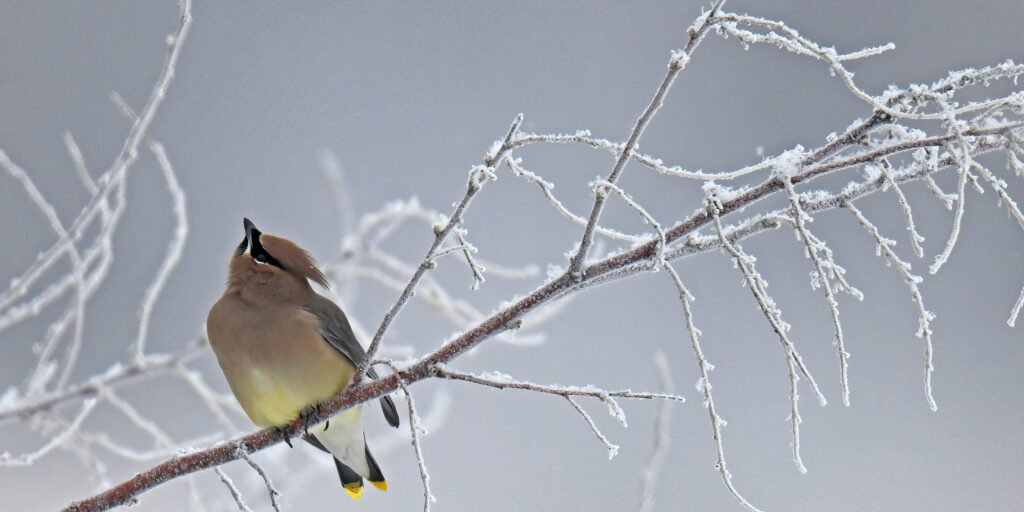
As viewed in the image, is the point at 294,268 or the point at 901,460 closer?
the point at 294,268

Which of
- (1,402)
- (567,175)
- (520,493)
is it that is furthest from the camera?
(567,175)

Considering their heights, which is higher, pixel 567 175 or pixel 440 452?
pixel 567 175

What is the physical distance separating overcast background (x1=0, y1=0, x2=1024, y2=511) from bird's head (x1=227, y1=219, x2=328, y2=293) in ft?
4.97

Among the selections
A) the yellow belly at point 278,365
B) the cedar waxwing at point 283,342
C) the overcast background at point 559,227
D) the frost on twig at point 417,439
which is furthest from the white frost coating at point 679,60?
the overcast background at point 559,227

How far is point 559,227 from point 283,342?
5214mm

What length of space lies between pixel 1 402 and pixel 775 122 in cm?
631

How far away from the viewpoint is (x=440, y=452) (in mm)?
6215

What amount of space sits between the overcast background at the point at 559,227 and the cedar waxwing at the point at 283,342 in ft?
4.89

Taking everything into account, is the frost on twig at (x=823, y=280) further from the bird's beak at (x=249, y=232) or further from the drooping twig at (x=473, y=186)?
the bird's beak at (x=249, y=232)

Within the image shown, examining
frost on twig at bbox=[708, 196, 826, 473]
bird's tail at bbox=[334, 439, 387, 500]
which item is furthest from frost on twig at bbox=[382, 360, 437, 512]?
bird's tail at bbox=[334, 439, 387, 500]

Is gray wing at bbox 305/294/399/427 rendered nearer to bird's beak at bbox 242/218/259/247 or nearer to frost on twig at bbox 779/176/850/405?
bird's beak at bbox 242/218/259/247

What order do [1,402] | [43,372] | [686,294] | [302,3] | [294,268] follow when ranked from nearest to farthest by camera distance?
[686,294], [1,402], [43,372], [294,268], [302,3]

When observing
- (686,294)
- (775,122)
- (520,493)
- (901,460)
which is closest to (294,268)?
(686,294)

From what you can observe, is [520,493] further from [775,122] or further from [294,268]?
[294,268]
